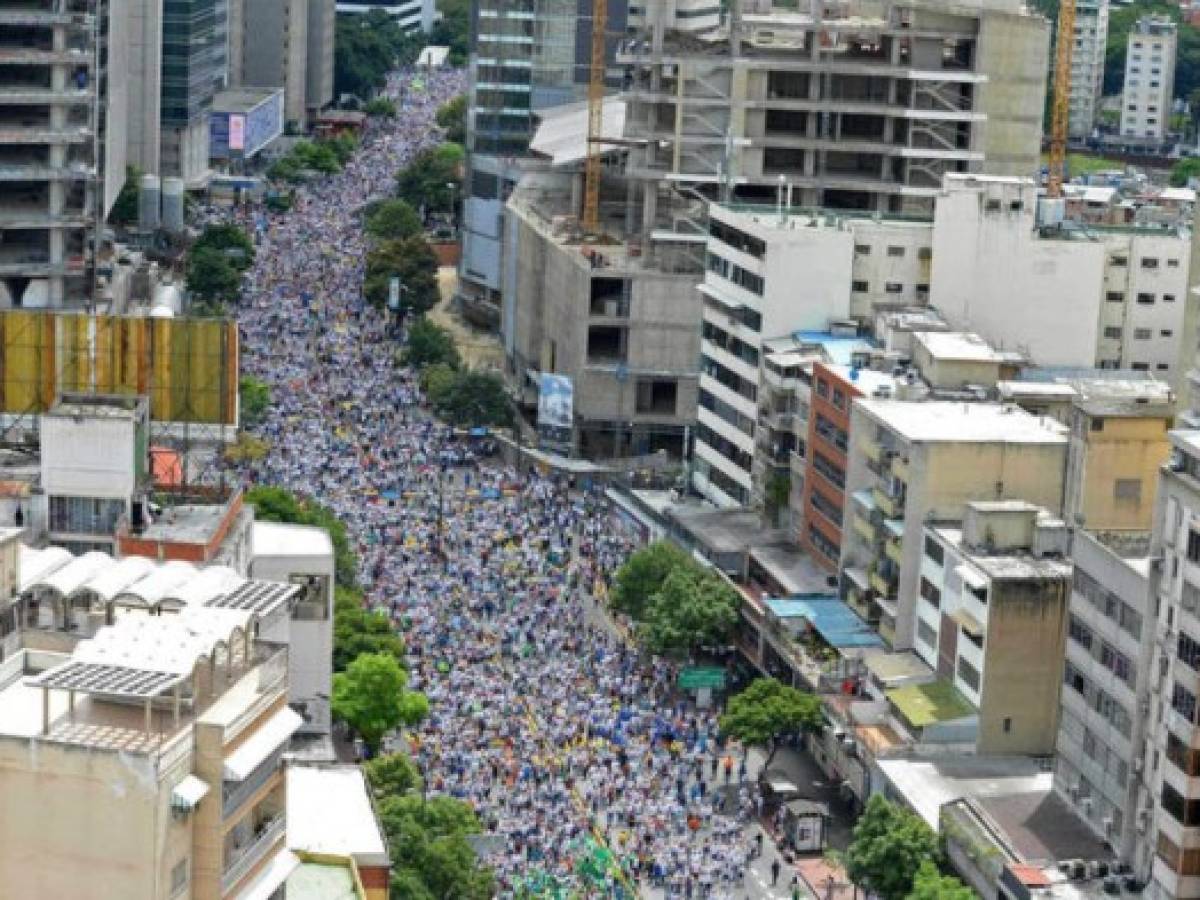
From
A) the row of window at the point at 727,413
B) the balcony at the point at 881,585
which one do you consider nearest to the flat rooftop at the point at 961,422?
the balcony at the point at 881,585

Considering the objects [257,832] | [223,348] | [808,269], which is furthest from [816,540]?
[257,832]

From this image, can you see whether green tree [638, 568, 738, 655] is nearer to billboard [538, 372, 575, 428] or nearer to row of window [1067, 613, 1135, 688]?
row of window [1067, 613, 1135, 688]

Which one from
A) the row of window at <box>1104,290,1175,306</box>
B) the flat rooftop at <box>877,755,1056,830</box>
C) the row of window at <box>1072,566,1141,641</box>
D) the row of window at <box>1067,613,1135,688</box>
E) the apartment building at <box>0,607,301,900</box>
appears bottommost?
the flat rooftop at <box>877,755,1056,830</box>

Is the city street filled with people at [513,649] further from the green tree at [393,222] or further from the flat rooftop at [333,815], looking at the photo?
the green tree at [393,222]

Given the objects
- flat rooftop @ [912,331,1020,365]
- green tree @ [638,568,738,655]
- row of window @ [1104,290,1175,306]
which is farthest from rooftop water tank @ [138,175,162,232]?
green tree @ [638,568,738,655]

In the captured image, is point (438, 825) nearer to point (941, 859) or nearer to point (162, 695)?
point (941, 859)

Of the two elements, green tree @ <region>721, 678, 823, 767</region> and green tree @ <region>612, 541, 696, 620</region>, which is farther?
green tree @ <region>612, 541, 696, 620</region>

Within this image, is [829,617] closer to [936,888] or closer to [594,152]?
[936,888]
